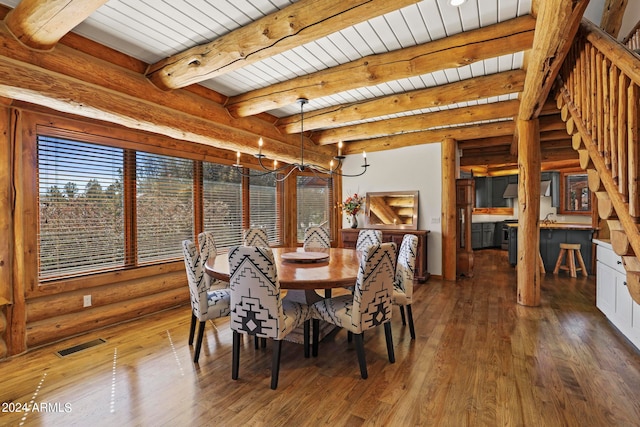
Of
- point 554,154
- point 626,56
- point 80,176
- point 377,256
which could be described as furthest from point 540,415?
point 554,154

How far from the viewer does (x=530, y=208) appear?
3934mm

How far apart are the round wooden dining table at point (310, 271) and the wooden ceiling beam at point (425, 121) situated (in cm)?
245

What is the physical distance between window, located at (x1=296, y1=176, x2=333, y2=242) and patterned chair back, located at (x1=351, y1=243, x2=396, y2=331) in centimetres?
387

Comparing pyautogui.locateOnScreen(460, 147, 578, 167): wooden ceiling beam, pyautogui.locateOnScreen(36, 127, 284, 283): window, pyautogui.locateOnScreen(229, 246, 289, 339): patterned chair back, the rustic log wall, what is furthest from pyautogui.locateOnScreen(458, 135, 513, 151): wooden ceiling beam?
the rustic log wall

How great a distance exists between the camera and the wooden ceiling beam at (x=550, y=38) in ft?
5.63

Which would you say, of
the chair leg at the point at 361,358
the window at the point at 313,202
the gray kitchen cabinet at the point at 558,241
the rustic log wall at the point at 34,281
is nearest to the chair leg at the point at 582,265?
the gray kitchen cabinet at the point at 558,241

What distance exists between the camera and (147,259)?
12.5 feet

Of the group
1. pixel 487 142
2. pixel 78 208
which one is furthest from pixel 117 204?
pixel 487 142

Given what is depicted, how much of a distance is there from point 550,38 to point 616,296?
2.74m

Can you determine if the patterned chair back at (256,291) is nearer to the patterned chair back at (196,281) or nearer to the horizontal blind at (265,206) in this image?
the patterned chair back at (196,281)

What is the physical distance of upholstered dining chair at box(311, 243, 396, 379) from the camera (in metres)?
2.26

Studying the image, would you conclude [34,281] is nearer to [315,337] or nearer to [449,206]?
[315,337]

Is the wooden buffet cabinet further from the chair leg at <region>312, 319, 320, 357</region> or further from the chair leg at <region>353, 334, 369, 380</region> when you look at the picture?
the chair leg at <region>353, 334, 369, 380</region>

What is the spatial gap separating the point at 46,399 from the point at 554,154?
27.3 ft
